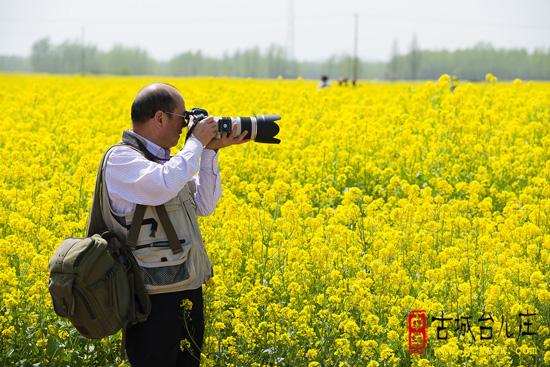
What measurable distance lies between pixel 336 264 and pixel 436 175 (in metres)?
3.41

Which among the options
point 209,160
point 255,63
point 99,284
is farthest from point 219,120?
point 255,63

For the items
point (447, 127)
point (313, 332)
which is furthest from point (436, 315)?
point (447, 127)

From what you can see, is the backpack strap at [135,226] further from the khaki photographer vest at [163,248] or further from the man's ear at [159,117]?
the man's ear at [159,117]

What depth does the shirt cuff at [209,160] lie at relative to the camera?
364 cm

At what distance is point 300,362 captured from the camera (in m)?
4.14

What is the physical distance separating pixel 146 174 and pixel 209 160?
41cm

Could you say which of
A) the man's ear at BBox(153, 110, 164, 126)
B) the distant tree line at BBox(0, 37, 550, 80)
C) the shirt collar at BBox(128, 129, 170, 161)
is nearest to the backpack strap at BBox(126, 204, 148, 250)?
the shirt collar at BBox(128, 129, 170, 161)

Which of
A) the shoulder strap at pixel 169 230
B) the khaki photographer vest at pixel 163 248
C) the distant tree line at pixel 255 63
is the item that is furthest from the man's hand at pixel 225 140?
the distant tree line at pixel 255 63

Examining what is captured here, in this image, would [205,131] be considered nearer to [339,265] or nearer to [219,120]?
[219,120]

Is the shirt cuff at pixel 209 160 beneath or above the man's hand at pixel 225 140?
beneath

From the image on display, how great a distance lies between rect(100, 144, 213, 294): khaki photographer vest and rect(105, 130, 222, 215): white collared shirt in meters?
0.04

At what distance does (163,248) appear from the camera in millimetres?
3432

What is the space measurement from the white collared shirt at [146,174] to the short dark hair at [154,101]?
13 centimetres

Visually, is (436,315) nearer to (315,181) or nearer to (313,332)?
(313,332)
